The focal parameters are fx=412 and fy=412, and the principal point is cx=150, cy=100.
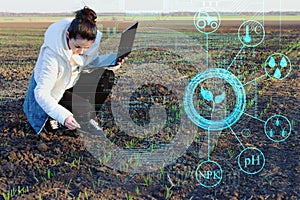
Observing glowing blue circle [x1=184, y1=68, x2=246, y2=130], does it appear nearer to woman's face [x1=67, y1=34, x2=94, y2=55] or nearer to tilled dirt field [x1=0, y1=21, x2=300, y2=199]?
tilled dirt field [x1=0, y1=21, x2=300, y2=199]

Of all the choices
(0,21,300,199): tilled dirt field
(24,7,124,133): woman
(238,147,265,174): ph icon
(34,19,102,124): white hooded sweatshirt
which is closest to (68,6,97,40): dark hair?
(24,7,124,133): woman

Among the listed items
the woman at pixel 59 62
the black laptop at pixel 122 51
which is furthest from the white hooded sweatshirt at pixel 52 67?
the black laptop at pixel 122 51

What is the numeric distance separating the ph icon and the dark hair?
4.91 feet

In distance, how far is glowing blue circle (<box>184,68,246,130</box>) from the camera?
4.06m

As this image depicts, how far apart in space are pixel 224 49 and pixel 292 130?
241 inches

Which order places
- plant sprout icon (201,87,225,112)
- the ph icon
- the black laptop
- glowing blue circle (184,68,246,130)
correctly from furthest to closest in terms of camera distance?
plant sprout icon (201,87,225,112)
glowing blue circle (184,68,246,130)
the black laptop
the ph icon

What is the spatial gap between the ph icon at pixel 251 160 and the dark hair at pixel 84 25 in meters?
1.50

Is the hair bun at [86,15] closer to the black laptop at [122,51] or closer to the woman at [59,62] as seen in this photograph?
the woman at [59,62]

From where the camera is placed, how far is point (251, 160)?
3.22 metres

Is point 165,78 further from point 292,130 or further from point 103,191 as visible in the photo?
point 103,191

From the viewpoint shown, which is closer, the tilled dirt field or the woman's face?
the tilled dirt field

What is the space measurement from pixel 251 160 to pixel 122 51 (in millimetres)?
1378

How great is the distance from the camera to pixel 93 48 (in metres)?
3.66

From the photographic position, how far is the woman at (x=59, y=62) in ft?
9.59
